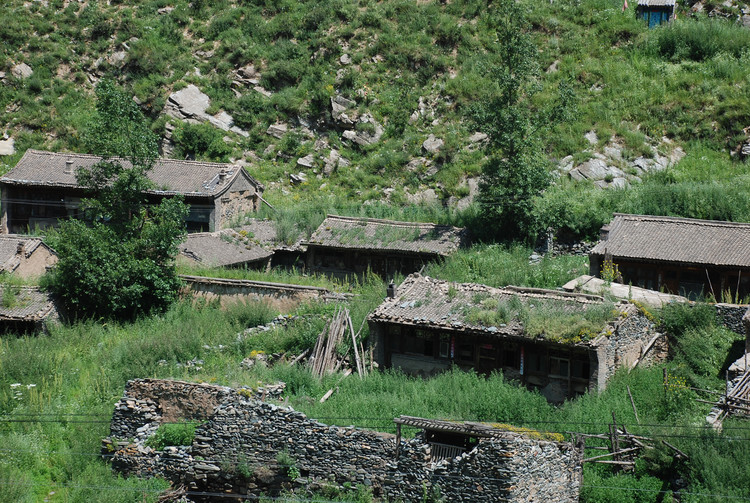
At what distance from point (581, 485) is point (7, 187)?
113 feet

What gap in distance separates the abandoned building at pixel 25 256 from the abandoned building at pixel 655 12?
34153 mm

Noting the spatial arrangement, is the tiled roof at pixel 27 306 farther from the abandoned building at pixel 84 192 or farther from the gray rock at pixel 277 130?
the gray rock at pixel 277 130

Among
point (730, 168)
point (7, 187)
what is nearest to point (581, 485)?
point (730, 168)

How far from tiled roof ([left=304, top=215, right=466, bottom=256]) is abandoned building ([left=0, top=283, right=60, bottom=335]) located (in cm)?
1095

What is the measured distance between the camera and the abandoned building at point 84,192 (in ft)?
144

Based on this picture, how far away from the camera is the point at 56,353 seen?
30641mm

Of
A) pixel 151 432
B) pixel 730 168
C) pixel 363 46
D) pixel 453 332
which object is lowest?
pixel 151 432

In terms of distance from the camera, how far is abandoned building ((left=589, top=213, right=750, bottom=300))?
3206 centimetres

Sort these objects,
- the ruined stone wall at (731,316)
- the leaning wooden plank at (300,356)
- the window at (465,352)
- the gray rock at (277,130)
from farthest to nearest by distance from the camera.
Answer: the gray rock at (277,130) → the leaning wooden plank at (300,356) → the window at (465,352) → the ruined stone wall at (731,316)

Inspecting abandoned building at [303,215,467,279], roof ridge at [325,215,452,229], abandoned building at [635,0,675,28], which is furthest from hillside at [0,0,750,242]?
abandoned building at [303,215,467,279]

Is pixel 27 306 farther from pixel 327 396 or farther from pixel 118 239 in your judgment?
pixel 327 396

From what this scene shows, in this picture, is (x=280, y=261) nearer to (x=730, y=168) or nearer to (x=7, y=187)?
(x=7, y=187)

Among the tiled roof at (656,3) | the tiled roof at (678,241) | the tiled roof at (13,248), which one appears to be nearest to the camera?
the tiled roof at (678,241)

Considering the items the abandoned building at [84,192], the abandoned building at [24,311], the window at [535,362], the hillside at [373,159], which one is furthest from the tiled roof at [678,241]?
the abandoned building at [24,311]
